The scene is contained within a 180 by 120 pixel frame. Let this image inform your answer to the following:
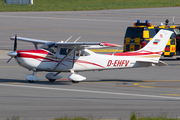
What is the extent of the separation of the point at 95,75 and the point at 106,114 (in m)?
8.55

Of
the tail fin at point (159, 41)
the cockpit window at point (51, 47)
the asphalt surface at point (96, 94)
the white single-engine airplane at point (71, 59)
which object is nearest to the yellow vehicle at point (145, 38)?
the asphalt surface at point (96, 94)

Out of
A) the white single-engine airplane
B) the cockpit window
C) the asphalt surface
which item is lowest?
the asphalt surface

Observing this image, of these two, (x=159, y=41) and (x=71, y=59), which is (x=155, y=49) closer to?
(x=159, y=41)

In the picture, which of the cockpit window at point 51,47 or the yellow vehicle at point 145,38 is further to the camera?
the yellow vehicle at point 145,38

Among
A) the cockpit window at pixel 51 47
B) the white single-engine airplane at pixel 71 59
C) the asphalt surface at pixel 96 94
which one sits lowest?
the asphalt surface at pixel 96 94

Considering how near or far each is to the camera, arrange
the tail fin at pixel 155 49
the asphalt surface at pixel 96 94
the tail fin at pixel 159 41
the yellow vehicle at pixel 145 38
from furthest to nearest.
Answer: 1. the yellow vehicle at pixel 145 38
2. the tail fin at pixel 159 41
3. the tail fin at pixel 155 49
4. the asphalt surface at pixel 96 94

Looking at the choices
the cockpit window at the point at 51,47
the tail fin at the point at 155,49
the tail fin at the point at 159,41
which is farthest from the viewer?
the tail fin at the point at 159,41

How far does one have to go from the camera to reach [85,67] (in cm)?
1684

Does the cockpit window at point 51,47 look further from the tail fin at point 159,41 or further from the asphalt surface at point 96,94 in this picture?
the tail fin at point 159,41

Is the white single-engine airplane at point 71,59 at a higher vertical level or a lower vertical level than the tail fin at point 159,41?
lower

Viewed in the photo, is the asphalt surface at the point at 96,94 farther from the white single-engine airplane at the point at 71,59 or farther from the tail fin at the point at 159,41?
the tail fin at the point at 159,41

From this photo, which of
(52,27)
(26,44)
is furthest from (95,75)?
(52,27)

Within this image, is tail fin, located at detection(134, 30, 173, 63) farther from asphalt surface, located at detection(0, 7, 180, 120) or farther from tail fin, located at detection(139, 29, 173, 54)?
asphalt surface, located at detection(0, 7, 180, 120)

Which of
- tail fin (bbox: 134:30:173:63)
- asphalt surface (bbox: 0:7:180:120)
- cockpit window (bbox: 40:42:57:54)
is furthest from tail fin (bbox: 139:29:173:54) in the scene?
cockpit window (bbox: 40:42:57:54)
